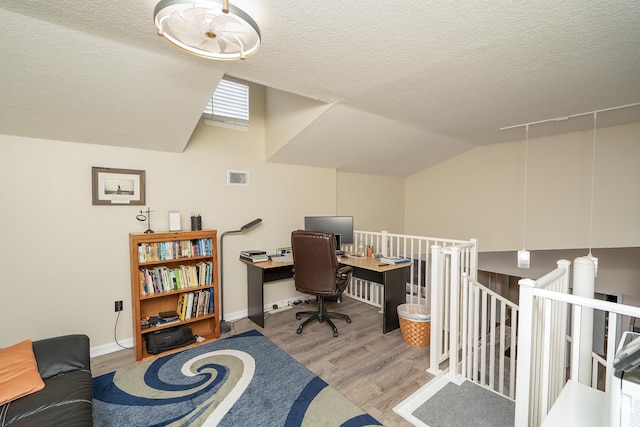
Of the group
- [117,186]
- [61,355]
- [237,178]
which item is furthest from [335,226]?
[61,355]

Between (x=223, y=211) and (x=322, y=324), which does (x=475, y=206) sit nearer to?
(x=322, y=324)

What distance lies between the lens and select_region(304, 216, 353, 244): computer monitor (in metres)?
3.81

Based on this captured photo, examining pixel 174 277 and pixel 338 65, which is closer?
pixel 338 65

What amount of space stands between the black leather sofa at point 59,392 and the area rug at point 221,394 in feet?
1.26

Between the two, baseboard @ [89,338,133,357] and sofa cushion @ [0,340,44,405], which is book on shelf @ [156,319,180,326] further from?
sofa cushion @ [0,340,44,405]

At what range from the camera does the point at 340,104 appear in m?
2.82

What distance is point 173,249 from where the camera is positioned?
9.29 ft

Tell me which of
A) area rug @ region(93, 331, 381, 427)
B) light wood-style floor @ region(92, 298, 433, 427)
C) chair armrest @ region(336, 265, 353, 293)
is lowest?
light wood-style floor @ region(92, 298, 433, 427)

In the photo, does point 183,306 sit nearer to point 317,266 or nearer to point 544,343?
point 317,266

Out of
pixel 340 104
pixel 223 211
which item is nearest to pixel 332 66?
pixel 340 104

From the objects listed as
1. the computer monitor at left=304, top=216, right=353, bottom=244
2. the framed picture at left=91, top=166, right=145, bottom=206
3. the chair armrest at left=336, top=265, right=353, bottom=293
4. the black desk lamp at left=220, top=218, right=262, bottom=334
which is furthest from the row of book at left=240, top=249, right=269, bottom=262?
the framed picture at left=91, top=166, right=145, bottom=206

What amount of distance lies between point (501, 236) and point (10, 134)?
5.90 m

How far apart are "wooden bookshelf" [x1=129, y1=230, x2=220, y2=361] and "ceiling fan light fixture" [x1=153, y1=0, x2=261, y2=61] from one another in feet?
6.09

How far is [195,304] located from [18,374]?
1392 mm
